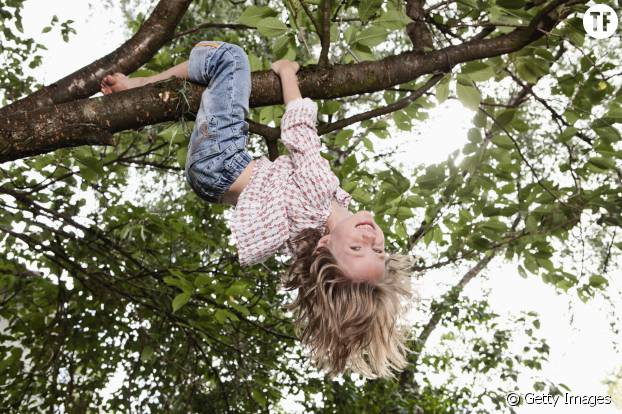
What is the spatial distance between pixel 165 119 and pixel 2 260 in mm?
2962

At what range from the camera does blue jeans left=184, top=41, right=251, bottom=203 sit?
208cm

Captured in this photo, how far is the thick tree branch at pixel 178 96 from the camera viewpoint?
169cm

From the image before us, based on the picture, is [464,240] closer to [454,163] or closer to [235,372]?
[454,163]

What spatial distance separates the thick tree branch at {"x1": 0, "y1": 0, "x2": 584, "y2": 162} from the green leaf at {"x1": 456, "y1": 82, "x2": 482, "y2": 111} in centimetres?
16

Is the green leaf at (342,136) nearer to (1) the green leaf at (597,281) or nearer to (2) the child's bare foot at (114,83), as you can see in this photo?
(2) the child's bare foot at (114,83)

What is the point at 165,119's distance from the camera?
190cm

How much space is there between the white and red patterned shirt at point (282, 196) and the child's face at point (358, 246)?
5.7 inches

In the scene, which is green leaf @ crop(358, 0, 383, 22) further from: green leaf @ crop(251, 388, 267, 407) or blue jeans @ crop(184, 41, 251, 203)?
green leaf @ crop(251, 388, 267, 407)

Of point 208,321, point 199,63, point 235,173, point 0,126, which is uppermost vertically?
point 199,63

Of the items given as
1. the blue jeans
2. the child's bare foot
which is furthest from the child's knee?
the child's bare foot

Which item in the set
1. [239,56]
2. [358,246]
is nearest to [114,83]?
[239,56]

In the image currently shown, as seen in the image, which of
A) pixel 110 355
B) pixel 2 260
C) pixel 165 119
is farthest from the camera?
pixel 110 355

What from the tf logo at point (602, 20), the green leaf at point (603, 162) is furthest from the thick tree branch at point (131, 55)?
the green leaf at point (603, 162)

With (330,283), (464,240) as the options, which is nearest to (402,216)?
(464,240)
